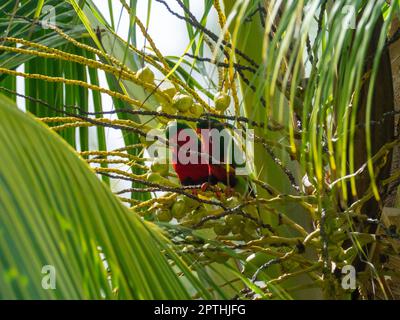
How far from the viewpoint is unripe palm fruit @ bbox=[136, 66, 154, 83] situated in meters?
1.21

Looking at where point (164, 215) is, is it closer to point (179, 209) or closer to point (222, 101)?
point (179, 209)

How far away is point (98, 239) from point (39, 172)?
9 centimetres

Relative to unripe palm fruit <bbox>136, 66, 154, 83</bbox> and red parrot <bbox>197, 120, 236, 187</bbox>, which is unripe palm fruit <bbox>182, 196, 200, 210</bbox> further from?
unripe palm fruit <bbox>136, 66, 154, 83</bbox>

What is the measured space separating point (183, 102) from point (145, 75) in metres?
0.07

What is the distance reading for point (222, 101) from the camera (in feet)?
4.01

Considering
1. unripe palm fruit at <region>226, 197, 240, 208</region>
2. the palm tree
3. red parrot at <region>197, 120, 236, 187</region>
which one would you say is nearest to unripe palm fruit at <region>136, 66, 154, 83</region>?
the palm tree

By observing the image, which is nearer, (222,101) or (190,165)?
(222,101)

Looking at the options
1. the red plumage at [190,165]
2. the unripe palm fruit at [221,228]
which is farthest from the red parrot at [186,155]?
the unripe palm fruit at [221,228]

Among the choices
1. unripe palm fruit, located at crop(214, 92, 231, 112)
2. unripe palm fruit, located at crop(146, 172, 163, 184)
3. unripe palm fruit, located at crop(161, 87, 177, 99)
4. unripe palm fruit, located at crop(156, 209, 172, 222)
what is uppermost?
unripe palm fruit, located at crop(161, 87, 177, 99)

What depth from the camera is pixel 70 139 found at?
1884mm

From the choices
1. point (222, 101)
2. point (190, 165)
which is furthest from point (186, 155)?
point (222, 101)
